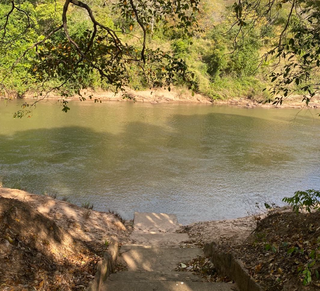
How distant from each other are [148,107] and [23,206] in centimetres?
2374

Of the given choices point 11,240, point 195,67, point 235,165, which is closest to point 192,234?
point 11,240

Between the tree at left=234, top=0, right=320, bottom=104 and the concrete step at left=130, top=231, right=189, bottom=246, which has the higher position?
the tree at left=234, top=0, right=320, bottom=104

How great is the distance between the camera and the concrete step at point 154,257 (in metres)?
4.58

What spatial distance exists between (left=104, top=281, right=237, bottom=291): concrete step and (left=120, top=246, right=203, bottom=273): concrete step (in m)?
1.12

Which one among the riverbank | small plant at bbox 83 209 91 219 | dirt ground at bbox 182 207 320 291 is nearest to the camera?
dirt ground at bbox 182 207 320 291

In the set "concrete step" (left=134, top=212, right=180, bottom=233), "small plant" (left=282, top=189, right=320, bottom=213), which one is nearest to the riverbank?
→ "concrete step" (left=134, top=212, right=180, bottom=233)

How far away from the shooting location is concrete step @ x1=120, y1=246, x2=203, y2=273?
458 cm

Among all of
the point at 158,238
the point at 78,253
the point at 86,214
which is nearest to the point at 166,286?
the point at 78,253

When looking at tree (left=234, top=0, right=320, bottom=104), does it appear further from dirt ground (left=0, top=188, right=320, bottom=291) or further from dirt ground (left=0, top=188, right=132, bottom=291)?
dirt ground (left=0, top=188, right=132, bottom=291)

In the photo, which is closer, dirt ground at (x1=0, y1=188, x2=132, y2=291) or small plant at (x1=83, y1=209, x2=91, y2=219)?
dirt ground at (x1=0, y1=188, x2=132, y2=291)

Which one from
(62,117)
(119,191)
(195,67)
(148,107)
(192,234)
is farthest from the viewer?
(195,67)

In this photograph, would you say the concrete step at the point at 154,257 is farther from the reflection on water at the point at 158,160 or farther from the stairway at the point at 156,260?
the reflection on water at the point at 158,160

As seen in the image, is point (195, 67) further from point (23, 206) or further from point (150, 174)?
point (23, 206)

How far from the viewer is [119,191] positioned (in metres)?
10.2
